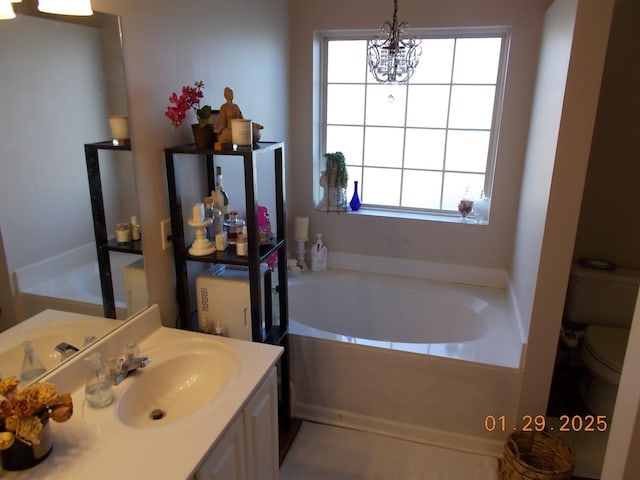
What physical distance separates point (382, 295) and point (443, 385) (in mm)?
862

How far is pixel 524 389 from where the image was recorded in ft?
7.01

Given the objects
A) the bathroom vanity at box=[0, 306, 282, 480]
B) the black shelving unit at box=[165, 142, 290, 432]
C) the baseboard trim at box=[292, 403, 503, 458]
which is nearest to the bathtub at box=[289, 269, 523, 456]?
the baseboard trim at box=[292, 403, 503, 458]

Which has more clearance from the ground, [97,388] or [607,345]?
[97,388]

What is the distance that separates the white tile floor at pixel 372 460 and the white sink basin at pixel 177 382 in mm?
819

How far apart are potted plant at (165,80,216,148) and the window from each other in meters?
1.46

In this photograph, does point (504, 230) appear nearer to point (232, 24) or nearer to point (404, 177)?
point (404, 177)

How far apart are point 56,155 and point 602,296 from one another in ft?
8.72

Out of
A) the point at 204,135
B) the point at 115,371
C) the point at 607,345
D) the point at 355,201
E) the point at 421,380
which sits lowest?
the point at 421,380

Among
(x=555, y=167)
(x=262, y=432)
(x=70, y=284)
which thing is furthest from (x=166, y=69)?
(x=555, y=167)

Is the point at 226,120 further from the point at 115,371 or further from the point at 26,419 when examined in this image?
the point at 26,419

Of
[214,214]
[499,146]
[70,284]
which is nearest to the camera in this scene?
[70,284]

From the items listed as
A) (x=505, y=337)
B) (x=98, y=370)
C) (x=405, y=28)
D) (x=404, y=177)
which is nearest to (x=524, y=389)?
(x=505, y=337)

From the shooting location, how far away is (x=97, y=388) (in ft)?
4.51

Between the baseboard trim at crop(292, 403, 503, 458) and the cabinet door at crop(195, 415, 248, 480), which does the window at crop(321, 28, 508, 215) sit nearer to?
the baseboard trim at crop(292, 403, 503, 458)
